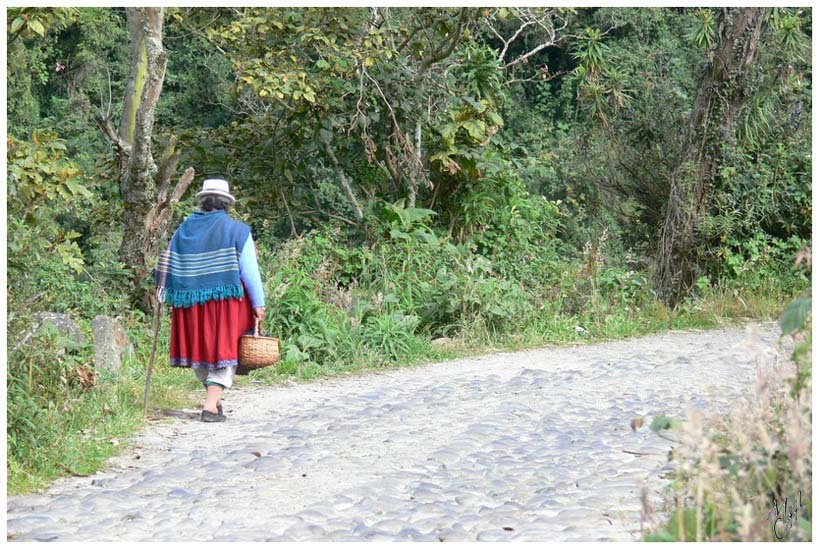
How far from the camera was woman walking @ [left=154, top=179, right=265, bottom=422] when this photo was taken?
7879 mm

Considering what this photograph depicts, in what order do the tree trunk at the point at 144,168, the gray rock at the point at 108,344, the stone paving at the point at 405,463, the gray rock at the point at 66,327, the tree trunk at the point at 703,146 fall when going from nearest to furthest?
the stone paving at the point at 405,463, the gray rock at the point at 66,327, the gray rock at the point at 108,344, the tree trunk at the point at 144,168, the tree trunk at the point at 703,146

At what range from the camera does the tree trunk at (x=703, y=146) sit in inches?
554

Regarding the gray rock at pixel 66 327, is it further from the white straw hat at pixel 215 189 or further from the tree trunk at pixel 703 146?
the tree trunk at pixel 703 146

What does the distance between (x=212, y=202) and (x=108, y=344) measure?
2111 millimetres

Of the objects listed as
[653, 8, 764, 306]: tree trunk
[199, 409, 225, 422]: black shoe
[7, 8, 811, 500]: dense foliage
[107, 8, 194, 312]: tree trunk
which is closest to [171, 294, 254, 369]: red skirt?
[199, 409, 225, 422]: black shoe

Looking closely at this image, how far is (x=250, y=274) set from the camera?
793cm

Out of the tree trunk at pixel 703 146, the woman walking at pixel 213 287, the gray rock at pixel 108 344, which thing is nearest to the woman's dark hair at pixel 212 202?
the woman walking at pixel 213 287

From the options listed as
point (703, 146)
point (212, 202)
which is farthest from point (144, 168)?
point (703, 146)

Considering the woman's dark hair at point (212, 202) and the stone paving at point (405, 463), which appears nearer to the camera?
the stone paving at point (405, 463)

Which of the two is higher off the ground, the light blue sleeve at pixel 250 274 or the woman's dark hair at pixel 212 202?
the woman's dark hair at pixel 212 202

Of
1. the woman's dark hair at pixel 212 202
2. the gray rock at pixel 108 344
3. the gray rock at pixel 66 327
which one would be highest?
the woman's dark hair at pixel 212 202

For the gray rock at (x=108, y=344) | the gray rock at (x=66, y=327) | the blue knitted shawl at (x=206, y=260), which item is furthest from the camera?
the gray rock at (x=108, y=344)

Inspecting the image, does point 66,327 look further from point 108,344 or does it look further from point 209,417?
point 209,417
